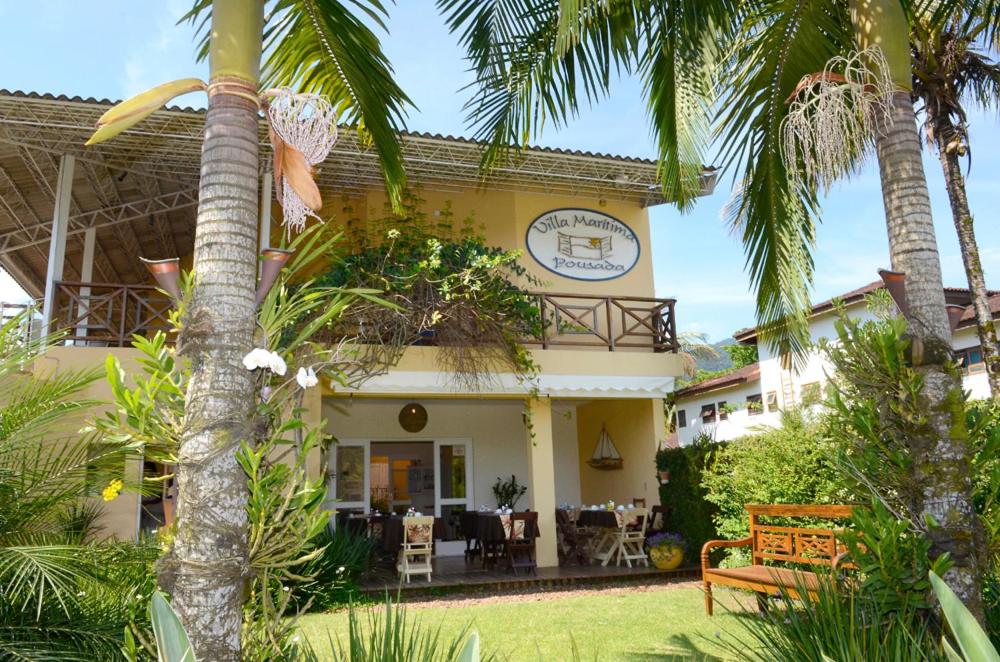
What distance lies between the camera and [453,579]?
410 inches

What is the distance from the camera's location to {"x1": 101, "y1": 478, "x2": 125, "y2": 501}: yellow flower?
3.88 metres

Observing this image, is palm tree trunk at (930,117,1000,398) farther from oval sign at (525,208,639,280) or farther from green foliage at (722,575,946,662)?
green foliage at (722,575,946,662)

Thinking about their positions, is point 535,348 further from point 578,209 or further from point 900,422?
point 900,422

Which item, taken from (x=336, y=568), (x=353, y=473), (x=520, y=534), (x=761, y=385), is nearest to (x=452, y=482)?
(x=353, y=473)

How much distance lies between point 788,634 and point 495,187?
1053cm

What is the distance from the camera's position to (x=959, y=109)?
39.7 ft

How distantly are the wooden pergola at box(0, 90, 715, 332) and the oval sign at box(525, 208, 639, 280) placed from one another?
46 cm

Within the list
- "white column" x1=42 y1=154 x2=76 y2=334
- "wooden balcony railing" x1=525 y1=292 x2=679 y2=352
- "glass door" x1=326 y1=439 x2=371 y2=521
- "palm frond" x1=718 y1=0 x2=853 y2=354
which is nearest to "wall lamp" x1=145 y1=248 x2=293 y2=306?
"palm frond" x1=718 y1=0 x2=853 y2=354

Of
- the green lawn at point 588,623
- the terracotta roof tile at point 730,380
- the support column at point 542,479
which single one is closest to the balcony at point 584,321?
the support column at point 542,479

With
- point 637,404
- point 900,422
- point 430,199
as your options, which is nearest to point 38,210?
point 430,199

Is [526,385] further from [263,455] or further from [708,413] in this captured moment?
[708,413]

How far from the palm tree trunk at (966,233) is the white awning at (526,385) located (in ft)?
16.1

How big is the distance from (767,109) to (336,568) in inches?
284

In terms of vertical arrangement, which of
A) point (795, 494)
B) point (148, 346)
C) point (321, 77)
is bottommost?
point (795, 494)
